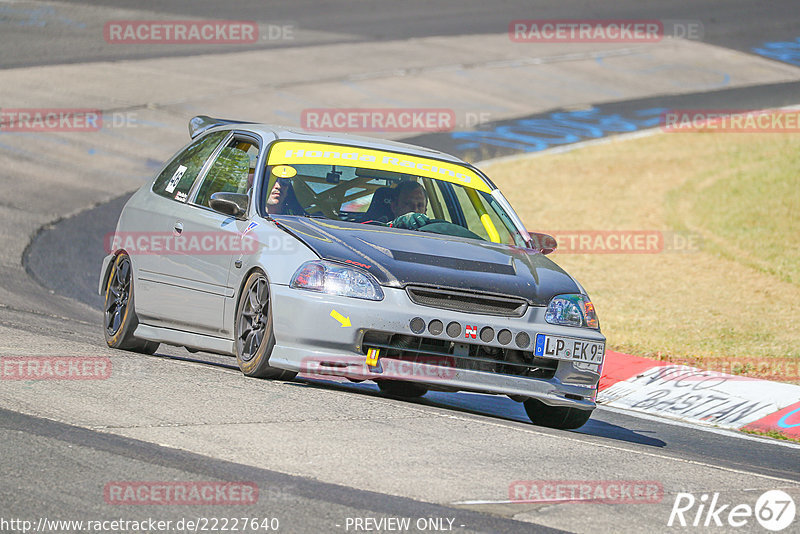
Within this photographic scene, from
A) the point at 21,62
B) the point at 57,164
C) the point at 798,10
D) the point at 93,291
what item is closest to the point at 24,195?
the point at 57,164

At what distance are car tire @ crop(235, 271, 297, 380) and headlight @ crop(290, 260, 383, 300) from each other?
0.28 meters

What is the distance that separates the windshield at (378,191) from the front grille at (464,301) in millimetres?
1194

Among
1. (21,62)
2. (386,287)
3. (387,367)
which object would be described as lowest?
(387,367)

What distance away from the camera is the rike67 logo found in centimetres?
541

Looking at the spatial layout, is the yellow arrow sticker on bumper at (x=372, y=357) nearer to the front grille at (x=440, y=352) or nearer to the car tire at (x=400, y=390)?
the front grille at (x=440, y=352)

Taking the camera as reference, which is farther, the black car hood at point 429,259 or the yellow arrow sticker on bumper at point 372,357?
the black car hood at point 429,259

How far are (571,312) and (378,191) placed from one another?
1705 millimetres

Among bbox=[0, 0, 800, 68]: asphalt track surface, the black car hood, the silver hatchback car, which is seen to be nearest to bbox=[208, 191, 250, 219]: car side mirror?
the silver hatchback car

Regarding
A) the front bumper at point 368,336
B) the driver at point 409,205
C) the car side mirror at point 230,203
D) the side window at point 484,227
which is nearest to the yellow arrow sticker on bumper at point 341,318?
the front bumper at point 368,336

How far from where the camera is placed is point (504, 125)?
24.9m

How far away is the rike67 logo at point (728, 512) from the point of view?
17.8 ft

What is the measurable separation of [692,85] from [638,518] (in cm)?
2452

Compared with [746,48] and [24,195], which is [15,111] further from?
[746,48]

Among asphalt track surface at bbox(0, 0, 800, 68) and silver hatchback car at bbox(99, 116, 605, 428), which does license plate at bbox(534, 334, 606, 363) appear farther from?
asphalt track surface at bbox(0, 0, 800, 68)
